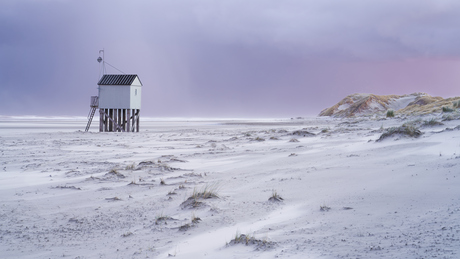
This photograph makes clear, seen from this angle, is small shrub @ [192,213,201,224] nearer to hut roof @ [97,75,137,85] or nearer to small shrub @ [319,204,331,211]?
small shrub @ [319,204,331,211]

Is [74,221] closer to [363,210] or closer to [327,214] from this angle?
[327,214]

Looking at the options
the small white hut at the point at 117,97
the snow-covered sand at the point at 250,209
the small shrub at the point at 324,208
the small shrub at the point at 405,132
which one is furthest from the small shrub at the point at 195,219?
the small white hut at the point at 117,97

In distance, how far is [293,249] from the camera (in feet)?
11.2

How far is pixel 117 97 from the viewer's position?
1085 inches

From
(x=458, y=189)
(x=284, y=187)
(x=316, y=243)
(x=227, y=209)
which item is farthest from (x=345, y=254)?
(x=284, y=187)

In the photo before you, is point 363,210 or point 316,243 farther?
point 363,210

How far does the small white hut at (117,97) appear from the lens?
89.8 feet

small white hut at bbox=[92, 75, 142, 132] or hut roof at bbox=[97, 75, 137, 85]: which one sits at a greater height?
hut roof at bbox=[97, 75, 137, 85]

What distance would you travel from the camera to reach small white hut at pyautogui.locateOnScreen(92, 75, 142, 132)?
27359 millimetres

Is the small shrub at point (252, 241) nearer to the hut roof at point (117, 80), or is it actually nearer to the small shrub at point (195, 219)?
the small shrub at point (195, 219)

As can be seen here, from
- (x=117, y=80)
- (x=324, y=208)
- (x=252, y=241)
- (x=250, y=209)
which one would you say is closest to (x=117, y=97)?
(x=117, y=80)

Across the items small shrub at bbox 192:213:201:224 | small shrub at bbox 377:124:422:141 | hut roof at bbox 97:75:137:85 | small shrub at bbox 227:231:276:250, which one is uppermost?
hut roof at bbox 97:75:137:85

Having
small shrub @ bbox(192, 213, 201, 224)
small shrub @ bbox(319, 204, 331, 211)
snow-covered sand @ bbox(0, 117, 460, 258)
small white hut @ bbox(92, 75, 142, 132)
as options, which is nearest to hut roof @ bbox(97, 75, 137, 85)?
small white hut @ bbox(92, 75, 142, 132)

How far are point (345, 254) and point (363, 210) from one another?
134cm
